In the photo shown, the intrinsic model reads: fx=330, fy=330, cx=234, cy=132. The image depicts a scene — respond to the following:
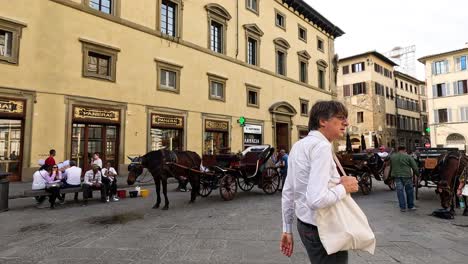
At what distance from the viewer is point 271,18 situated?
27.6 meters

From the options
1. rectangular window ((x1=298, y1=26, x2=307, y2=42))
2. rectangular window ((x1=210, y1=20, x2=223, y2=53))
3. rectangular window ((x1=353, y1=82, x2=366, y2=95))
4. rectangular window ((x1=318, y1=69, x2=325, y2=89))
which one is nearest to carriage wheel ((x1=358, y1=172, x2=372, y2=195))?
rectangular window ((x1=210, y1=20, x2=223, y2=53))

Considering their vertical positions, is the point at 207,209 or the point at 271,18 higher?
the point at 271,18

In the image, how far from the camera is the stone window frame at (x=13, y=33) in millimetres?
12977

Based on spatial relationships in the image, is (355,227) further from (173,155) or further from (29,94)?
(29,94)

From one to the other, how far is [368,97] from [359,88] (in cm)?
198

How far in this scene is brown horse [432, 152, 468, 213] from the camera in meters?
8.14

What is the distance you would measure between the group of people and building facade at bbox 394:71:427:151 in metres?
50.8

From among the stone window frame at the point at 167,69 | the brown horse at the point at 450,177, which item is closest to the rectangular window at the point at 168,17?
the stone window frame at the point at 167,69

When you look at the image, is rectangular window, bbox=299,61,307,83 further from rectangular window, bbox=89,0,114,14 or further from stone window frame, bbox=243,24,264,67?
rectangular window, bbox=89,0,114,14

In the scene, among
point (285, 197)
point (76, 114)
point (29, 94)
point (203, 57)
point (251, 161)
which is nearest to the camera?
point (285, 197)

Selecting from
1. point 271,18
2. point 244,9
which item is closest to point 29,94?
point 244,9

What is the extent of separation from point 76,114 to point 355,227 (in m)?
15.1

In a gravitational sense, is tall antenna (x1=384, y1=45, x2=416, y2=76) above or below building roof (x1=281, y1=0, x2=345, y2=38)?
above

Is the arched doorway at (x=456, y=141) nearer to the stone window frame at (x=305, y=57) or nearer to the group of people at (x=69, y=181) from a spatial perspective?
the stone window frame at (x=305, y=57)
